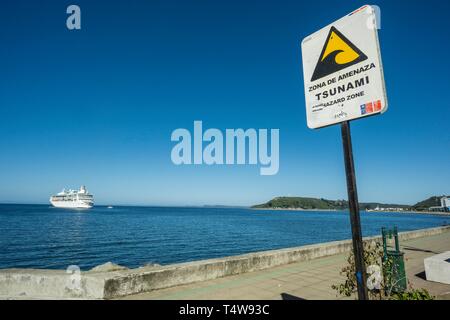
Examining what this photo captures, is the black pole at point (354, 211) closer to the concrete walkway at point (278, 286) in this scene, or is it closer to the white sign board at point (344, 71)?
the white sign board at point (344, 71)

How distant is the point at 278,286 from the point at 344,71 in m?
5.01

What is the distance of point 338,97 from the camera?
2.44 meters

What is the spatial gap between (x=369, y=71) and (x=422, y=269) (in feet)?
28.0

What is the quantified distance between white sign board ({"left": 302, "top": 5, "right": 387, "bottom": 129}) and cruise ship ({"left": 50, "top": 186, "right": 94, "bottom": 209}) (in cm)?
16273

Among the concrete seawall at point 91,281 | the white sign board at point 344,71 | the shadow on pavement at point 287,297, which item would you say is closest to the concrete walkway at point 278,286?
the shadow on pavement at point 287,297

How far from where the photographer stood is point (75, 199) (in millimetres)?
147250

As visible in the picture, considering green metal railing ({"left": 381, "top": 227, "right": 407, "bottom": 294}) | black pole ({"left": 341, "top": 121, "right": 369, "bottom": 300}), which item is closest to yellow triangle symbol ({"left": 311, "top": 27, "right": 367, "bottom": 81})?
black pole ({"left": 341, "top": 121, "right": 369, "bottom": 300})

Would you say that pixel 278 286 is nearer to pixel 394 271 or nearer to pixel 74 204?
pixel 394 271

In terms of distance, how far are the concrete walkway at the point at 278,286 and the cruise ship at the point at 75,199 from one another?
159 meters

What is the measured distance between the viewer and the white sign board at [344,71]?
7.18ft

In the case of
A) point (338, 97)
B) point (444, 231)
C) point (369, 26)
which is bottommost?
point (444, 231)
